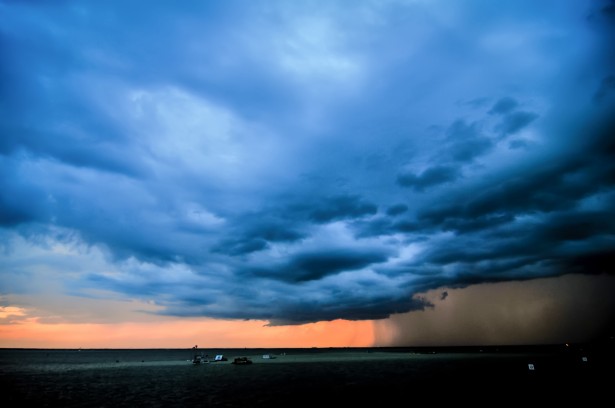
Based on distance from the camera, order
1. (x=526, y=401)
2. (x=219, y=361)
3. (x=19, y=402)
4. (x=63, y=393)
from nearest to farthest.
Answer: (x=526, y=401) < (x=19, y=402) < (x=63, y=393) < (x=219, y=361)

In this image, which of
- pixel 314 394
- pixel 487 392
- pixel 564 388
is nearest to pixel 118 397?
pixel 314 394

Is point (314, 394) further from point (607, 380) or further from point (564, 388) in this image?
point (607, 380)

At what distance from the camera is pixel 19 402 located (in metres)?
60.1

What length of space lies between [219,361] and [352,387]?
13529 cm

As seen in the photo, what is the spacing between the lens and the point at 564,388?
6888 centimetres

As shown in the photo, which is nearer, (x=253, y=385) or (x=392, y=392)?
(x=392, y=392)

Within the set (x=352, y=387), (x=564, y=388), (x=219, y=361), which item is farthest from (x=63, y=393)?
(x=219, y=361)

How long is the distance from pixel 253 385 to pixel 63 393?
121 feet

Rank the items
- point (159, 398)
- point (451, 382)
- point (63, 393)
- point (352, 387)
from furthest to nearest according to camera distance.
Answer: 1. point (451, 382)
2. point (352, 387)
3. point (63, 393)
4. point (159, 398)

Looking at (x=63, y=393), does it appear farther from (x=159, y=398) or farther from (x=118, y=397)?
(x=159, y=398)

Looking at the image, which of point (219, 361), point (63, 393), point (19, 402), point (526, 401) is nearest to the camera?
point (526, 401)

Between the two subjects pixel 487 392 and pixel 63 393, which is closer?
pixel 487 392

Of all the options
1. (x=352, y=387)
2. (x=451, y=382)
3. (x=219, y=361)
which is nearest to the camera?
(x=352, y=387)

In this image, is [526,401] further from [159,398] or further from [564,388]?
[159,398]
